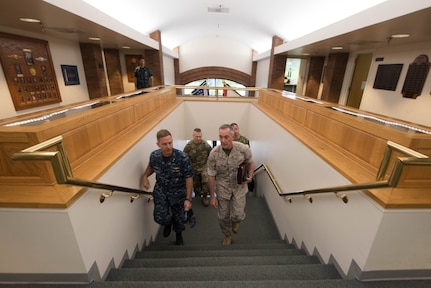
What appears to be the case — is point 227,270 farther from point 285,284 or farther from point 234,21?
point 234,21

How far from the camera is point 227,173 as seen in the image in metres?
2.60

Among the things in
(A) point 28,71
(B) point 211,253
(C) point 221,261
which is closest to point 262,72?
(A) point 28,71

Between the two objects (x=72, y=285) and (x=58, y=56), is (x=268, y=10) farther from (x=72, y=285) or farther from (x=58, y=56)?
(x=72, y=285)

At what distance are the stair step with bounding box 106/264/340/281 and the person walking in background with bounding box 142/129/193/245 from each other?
0.73m

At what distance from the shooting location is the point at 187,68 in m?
11.8

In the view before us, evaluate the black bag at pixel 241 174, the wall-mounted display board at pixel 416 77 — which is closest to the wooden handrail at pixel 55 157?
the black bag at pixel 241 174

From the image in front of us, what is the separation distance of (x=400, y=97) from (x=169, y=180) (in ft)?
18.1

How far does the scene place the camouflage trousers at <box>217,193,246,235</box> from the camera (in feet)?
8.96

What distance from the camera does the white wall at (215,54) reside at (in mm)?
11431

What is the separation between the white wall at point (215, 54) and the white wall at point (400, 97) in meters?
7.00

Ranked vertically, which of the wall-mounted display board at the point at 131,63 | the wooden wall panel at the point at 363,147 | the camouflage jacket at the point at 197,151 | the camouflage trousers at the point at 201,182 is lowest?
the camouflage trousers at the point at 201,182

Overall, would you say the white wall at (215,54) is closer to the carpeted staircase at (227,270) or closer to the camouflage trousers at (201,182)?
the camouflage trousers at (201,182)

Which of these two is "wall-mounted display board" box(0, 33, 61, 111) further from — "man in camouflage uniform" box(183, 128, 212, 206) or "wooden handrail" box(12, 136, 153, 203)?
"wooden handrail" box(12, 136, 153, 203)

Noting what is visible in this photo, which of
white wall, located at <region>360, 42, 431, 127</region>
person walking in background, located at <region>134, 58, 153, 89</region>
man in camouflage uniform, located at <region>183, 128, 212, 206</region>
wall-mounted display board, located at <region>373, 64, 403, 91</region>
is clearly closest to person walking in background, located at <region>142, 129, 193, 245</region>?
man in camouflage uniform, located at <region>183, 128, 212, 206</region>
